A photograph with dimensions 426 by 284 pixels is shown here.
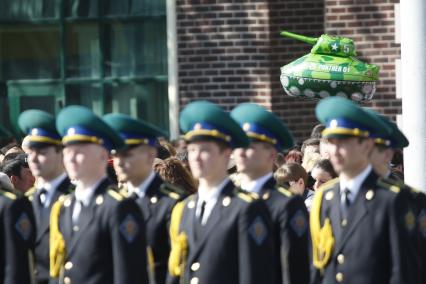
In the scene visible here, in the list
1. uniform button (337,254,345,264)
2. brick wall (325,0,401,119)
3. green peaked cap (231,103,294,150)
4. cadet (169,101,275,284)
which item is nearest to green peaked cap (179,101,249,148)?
cadet (169,101,275,284)

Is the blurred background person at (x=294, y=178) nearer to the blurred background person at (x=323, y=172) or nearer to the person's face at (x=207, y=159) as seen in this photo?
the blurred background person at (x=323, y=172)

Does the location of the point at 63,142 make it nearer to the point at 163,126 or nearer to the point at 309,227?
the point at 309,227

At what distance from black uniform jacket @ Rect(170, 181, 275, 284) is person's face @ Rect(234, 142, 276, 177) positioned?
357 mm

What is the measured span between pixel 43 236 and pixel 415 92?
3761 mm

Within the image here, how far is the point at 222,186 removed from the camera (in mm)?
8422

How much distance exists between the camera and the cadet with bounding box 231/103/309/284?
8.59 meters

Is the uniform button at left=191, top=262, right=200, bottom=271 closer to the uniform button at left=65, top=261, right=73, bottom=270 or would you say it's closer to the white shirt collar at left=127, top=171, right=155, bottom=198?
the uniform button at left=65, top=261, right=73, bottom=270

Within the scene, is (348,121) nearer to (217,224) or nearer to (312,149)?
(217,224)

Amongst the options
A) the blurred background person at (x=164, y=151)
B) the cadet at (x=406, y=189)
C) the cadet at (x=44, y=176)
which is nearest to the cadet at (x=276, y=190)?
the cadet at (x=406, y=189)

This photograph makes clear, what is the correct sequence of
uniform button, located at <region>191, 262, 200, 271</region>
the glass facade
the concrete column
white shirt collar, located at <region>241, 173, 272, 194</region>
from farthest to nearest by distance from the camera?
the glass facade, the concrete column, white shirt collar, located at <region>241, 173, 272, 194</region>, uniform button, located at <region>191, 262, 200, 271</region>

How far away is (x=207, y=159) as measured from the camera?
8.35 m

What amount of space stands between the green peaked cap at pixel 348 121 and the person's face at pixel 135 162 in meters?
1.08

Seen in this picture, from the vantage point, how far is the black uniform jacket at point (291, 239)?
8.58 m

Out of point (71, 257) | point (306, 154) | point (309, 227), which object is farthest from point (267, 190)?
point (306, 154)
